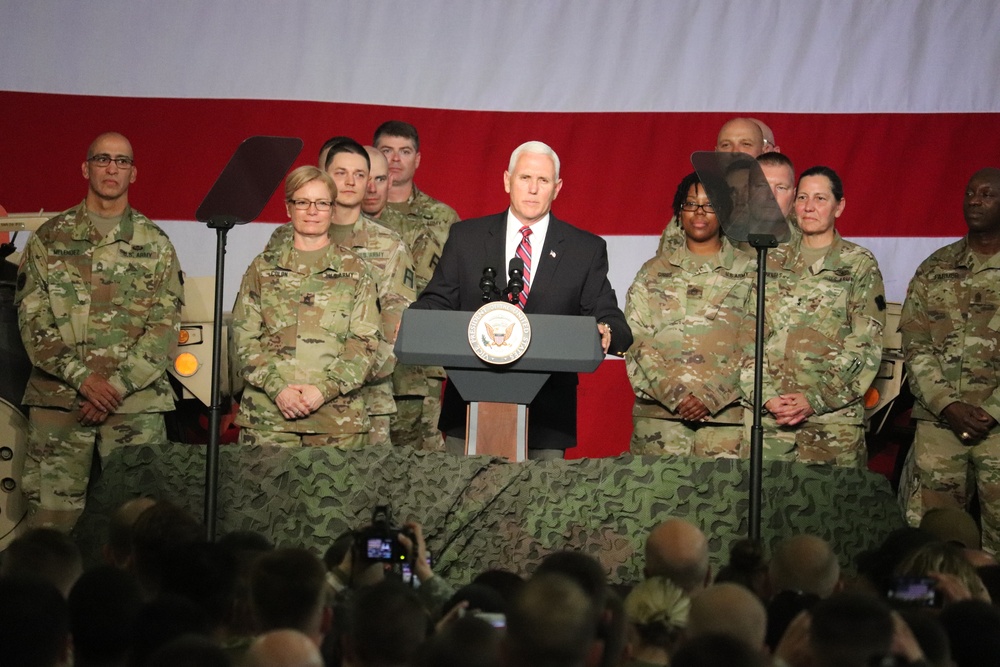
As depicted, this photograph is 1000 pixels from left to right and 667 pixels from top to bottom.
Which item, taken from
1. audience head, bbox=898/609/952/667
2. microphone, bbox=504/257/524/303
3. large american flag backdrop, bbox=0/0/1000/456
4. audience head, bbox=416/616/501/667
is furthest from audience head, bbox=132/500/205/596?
large american flag backdrop, bbox=0/0/1000/456

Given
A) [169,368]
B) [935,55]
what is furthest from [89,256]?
[935,55]

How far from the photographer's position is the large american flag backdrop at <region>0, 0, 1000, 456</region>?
775cm

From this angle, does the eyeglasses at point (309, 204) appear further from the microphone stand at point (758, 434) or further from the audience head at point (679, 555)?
the audience head at point (679, 555)

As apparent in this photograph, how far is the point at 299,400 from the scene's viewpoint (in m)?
5.73

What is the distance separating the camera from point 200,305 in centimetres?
688

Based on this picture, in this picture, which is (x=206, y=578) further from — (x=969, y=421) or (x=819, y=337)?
(x=969, y=421)

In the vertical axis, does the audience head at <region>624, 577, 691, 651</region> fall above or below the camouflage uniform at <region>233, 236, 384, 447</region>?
below

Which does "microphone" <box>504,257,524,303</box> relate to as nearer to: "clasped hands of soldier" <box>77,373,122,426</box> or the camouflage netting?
the camouflage netting

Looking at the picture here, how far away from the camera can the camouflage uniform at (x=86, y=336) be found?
6117 mm

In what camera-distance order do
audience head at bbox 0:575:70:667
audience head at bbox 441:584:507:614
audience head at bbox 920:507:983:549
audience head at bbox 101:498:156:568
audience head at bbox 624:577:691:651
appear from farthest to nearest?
audience head at bbox 920:507:983:549 → audience head at bbox 101:498:156:568 → audience head at bbox 441:584:507:614 → audience head at bbox 624:577:691:651 → audience head at bbox 0:575:70:667

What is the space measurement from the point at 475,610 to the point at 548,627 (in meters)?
0.65

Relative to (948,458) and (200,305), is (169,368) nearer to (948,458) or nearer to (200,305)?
(200,305)

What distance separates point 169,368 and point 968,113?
13.8 feet

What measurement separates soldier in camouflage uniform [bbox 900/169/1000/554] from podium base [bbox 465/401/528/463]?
200cm
